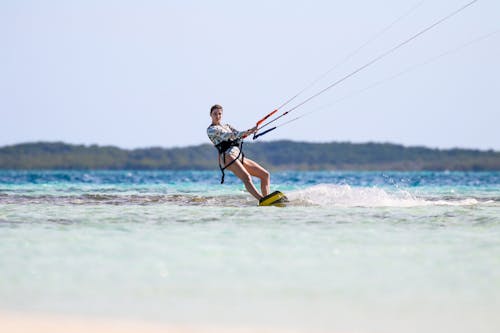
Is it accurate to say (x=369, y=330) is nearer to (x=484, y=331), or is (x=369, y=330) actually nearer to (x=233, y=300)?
(x=484, y=331)

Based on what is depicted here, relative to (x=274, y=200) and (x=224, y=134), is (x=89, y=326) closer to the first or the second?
(x=224, y=134)

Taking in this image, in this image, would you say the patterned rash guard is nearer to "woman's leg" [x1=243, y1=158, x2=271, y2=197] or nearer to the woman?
the woman

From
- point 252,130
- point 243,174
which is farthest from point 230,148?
point 252,130

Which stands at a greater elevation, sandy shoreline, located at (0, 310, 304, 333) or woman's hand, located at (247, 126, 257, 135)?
woman's hand, located at (247, 126, 257, 135)

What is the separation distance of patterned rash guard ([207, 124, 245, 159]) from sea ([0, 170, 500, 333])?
2.42 metres

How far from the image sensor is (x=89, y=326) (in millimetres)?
5223

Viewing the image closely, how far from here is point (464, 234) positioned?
9844mm

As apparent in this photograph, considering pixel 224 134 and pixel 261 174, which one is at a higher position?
pixel 224 134

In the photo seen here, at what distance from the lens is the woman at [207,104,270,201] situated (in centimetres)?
1440

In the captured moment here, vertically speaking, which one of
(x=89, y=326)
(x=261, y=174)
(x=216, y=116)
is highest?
Answer: (x=216, y=116)

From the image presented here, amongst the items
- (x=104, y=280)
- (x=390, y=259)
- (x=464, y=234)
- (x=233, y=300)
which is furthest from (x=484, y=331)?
(x=464, y=234)

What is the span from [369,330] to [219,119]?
31.2ft

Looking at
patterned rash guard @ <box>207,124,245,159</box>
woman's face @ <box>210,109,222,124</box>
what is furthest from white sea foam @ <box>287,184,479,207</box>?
woman's face @ <box>210,109,222,124</box>

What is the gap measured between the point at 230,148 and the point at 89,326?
9.47 meters
